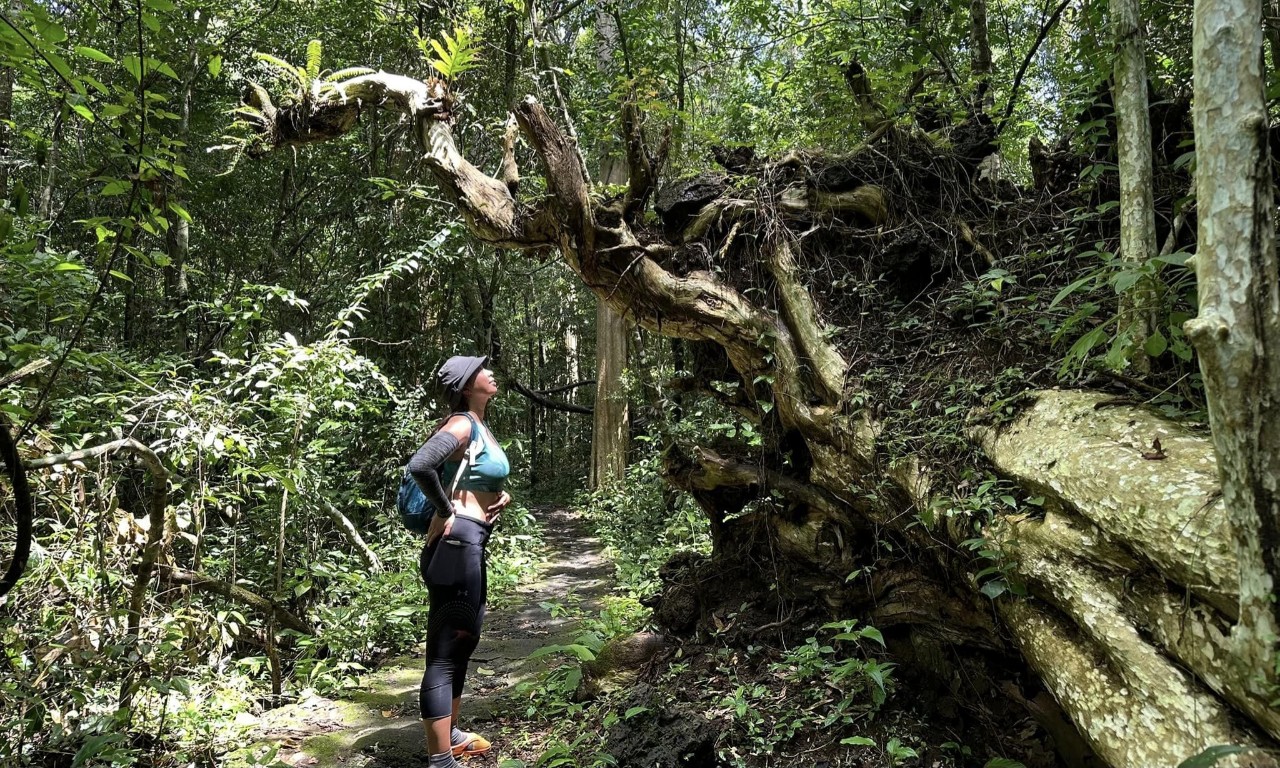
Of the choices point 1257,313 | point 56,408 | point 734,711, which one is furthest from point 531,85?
point 1257,313

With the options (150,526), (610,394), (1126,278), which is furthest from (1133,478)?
(610,394)

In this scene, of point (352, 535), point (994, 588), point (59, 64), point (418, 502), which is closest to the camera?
point (59, 64)

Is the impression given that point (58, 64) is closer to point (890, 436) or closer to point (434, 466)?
point (434, 466)

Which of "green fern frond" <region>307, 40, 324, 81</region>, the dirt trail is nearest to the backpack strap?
the dirt trail

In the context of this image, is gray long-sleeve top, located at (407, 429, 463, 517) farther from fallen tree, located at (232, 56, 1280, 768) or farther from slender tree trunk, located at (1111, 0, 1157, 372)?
slender tree trunk, located at (1111, 0, 1157, 372)

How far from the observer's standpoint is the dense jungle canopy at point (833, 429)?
6.79 feet

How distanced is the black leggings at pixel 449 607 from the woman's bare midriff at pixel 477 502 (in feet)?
0.22

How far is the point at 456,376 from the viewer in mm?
3701

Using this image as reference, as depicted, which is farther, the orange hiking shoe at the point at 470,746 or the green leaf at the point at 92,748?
the orange hiking shoe at the point at 470,746

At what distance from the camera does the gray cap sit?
369 cm

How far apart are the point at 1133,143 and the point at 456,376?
3.29 meters

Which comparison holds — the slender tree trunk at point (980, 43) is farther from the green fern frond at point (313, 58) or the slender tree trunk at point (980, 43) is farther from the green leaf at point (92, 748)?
the green leaf at point (92, 748)

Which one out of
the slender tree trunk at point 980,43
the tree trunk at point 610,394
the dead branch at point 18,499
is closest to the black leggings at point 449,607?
the dead branch at point 18,499

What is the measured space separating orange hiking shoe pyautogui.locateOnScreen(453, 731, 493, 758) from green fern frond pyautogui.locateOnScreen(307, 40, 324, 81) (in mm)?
4716
